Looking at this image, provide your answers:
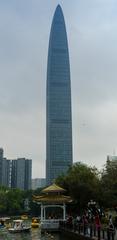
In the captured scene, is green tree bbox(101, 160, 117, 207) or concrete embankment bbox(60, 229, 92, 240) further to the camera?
green tree bbox(101, 160, 117, 207)

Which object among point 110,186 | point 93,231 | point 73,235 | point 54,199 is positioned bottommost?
point 73,235

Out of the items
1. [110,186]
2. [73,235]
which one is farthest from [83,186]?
[73,235]

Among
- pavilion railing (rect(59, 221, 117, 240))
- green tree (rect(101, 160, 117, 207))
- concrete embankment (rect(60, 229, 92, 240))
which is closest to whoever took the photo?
pavilion railing (rect(59, 221, 117, 240))

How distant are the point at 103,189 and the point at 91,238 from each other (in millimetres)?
26446

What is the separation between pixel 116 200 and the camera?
2377 inches

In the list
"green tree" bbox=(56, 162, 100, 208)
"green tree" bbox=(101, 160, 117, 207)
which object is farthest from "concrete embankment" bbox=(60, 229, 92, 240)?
"green tree" bbox=(56, 162, 100, 208)

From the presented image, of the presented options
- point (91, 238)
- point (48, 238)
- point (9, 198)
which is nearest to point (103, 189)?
point (48, 238)

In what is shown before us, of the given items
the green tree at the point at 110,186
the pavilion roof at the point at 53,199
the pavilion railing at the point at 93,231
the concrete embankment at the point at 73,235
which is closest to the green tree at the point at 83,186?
the green tree at the point at 110,186

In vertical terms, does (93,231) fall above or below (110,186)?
below

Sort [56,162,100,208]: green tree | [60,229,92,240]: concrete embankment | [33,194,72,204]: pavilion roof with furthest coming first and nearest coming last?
[56,162,100,208]: green tree → [33,194,72,204]: pavilion roof → [60,229,92,240]: concrete embankment

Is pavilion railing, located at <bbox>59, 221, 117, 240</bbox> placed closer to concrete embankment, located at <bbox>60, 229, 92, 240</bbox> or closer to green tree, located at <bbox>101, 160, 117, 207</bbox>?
concrete embankment, located at <bbox>60, 229, 92, 240</bbox>

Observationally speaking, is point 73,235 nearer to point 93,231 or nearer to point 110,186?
point 93,231

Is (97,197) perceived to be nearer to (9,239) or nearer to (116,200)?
(116,200)

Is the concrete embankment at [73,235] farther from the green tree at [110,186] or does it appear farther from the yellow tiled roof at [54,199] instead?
the green tree at [110,186]
